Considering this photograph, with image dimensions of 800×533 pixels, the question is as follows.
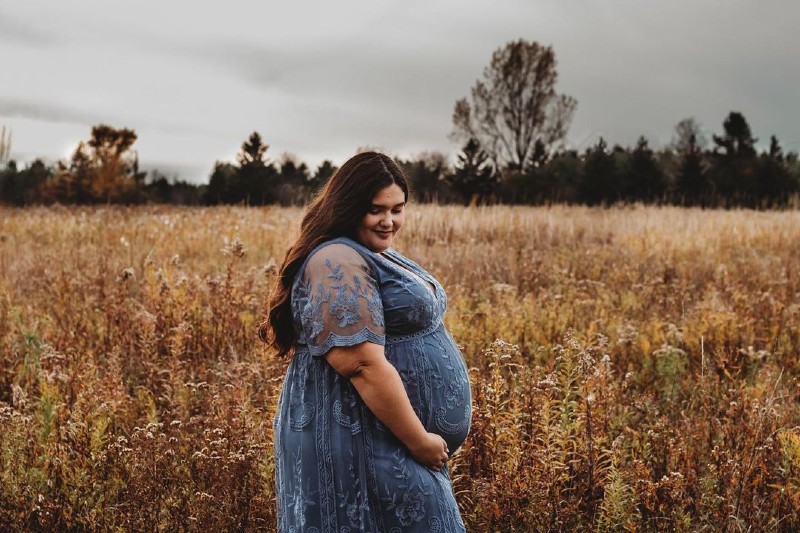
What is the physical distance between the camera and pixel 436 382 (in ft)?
7.30

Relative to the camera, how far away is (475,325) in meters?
5.70

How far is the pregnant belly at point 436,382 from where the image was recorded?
7.14ft

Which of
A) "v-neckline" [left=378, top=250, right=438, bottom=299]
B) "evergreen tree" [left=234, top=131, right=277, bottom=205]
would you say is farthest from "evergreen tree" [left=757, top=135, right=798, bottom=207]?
"v-neckline" [left=378, top=250, right=438, bottom=299]

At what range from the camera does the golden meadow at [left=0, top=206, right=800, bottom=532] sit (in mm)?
3158

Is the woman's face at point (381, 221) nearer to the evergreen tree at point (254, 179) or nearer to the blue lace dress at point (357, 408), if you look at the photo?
the blue lace dress at point (357, 408)

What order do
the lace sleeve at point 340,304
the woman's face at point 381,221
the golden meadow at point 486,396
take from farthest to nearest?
1. the golden meadow at point 486,396
2. the woman's face at point 381,221
3. the lace sleeve at point 340,304

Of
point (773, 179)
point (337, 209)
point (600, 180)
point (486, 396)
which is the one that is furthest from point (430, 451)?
point (773, 179)

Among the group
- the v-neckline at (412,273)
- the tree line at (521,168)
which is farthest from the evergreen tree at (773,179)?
the v-neckline at (412,273)

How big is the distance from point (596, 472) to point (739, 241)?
10158 mm

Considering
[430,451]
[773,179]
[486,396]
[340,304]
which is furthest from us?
[773,179]

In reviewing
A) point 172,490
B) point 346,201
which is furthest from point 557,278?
point 346,201

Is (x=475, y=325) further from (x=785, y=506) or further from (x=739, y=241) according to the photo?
(x=739, y=241)

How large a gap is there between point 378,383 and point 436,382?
1.02 feet

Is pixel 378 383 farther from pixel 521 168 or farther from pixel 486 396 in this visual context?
pixel 521 168
